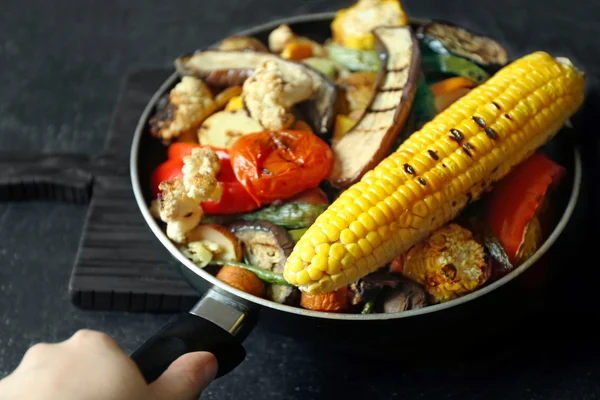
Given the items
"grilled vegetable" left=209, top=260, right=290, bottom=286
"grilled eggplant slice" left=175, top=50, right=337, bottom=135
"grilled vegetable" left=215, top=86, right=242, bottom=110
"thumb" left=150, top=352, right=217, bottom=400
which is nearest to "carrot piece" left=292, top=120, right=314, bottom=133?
"grilled eggplant slice" left=175, top=50, right=337, bottom=135

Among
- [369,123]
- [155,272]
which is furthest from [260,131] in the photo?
[155,272]

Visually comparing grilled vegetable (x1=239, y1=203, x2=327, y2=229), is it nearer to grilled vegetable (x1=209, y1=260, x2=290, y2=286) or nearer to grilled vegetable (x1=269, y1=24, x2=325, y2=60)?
grilled vegetable (x1=209, y1=260, x2=290, y2=286)

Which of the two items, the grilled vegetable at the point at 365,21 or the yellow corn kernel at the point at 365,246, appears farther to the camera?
the grilled vegetable at the point at 365,21

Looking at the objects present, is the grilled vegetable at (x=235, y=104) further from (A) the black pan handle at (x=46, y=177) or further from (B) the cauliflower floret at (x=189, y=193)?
(A) the black pan handle at (x=46, y=177)

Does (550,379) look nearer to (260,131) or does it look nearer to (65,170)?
(260,131)

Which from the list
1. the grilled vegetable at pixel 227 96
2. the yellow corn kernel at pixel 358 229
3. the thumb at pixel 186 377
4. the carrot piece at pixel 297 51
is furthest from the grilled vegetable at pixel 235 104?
the thumb at pixel 186 377
